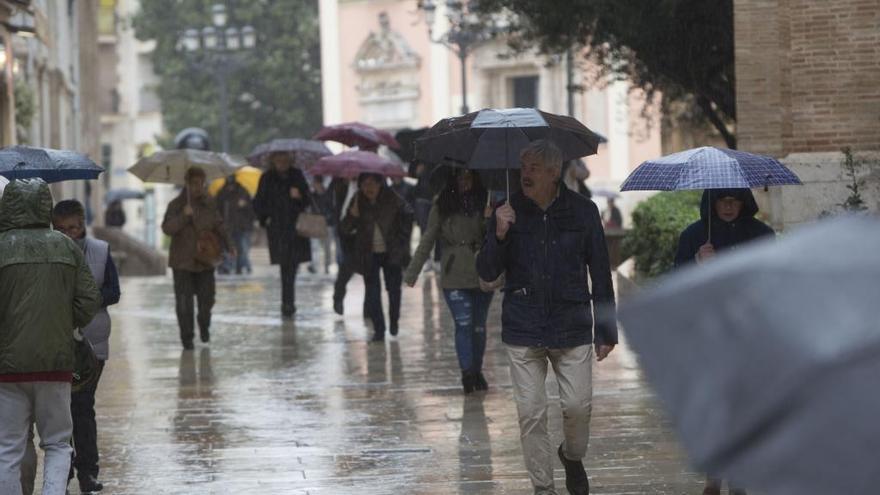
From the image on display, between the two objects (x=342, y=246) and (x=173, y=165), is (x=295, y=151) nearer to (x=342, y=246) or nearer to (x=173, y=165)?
(x=173, y=165)

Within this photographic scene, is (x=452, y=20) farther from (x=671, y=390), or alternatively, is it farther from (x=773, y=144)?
(x=671, y=390)

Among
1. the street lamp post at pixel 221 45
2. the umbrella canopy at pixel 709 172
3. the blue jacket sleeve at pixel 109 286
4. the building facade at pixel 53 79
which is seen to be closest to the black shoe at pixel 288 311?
the building facade at pixel 53 79

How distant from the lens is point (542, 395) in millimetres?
7605

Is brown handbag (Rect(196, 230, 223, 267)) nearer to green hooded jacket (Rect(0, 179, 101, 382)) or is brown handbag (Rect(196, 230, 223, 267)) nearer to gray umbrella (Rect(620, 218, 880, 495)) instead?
green hooded jacket (Rect(0, 179, 101, 382))

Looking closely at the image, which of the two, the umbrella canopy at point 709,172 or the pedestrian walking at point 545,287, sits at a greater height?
the umbrella canopy at point 709,172

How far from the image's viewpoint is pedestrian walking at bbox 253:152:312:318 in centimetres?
1842

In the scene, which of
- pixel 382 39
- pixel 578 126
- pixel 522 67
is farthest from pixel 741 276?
pixel 382 39

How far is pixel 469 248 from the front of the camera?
1182cm

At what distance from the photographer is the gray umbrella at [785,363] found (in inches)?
106

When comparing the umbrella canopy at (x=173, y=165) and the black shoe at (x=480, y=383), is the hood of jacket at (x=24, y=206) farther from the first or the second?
the umbrella canopy at (x=173, y=165)

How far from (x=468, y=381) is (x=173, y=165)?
7024 mm

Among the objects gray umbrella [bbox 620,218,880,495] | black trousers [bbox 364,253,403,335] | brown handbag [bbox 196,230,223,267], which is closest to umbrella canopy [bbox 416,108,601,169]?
brown handbag [bbox 196,230,223,267]

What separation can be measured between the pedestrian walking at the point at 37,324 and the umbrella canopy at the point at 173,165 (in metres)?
10.8

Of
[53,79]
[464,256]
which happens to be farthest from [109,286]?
[53,79]
